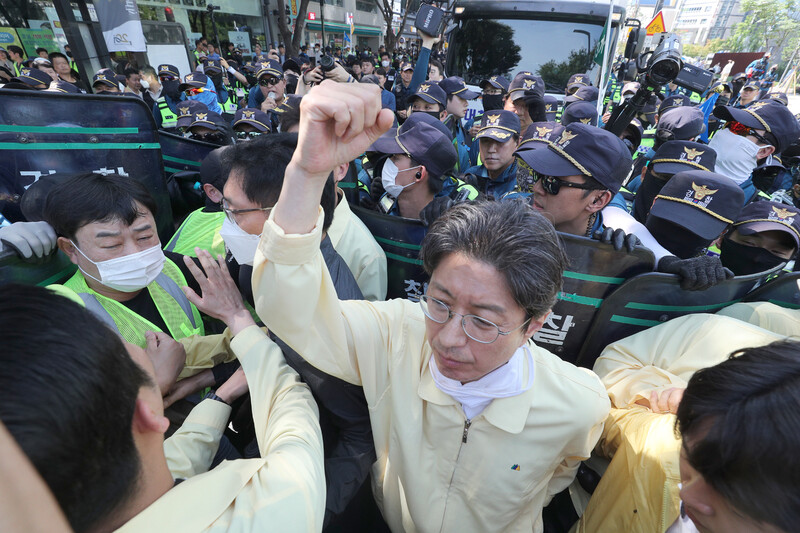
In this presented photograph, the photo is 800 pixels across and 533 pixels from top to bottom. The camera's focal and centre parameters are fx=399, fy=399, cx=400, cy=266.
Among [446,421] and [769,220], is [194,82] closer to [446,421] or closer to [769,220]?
[446,421]

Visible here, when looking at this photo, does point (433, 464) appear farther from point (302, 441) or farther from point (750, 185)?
point (750, 185)

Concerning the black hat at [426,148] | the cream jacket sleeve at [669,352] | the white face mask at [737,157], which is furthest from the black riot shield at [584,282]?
the white face mask at [737,157]

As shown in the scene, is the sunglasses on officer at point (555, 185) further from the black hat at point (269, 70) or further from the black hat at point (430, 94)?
the black hat at point (269, 70)

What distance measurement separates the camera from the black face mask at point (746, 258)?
88.7 inches

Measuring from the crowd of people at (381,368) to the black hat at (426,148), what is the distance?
17 mm

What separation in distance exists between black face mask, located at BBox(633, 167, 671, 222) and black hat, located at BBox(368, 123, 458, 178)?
1680mm

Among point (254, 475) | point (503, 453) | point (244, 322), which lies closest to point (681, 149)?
point (503, 453)

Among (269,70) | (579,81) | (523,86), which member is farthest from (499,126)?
(269,70)

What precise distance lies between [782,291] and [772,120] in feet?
10.5

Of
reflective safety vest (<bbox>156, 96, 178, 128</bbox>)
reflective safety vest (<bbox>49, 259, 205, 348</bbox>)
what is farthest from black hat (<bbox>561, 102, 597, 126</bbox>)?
reflective safety vest (<bbox>156, 96, 178, 128</bbox>)

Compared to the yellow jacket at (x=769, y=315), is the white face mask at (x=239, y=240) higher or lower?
higher

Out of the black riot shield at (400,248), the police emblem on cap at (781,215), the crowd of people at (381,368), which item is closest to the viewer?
the crowd of people at (381,368)

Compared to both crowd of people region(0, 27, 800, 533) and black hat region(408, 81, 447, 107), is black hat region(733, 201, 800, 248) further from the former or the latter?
black hat region(408, 81, 447, 107)

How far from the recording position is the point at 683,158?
298 centimetres
